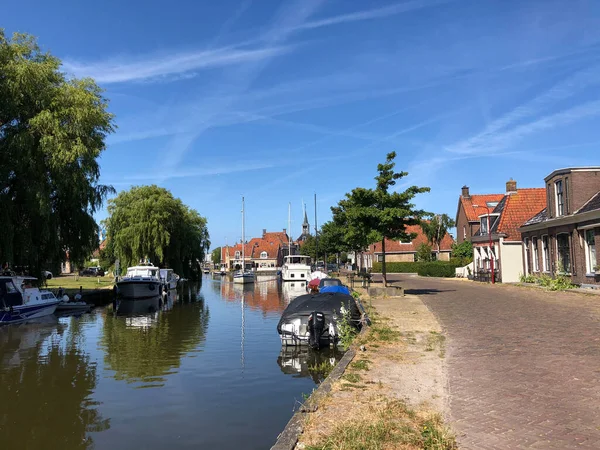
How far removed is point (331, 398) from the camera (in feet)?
24.0

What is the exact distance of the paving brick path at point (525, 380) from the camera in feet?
18.6

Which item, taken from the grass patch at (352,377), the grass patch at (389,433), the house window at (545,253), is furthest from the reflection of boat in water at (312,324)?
the house window at (545,253)

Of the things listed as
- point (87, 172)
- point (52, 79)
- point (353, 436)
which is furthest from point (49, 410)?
point (52, 79)

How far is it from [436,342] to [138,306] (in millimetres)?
24103

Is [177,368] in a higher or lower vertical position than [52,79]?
lower

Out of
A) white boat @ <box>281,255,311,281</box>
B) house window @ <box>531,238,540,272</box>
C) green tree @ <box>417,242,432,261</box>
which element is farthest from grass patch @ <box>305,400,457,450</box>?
green tree @ <box>417,242,432,261</box>

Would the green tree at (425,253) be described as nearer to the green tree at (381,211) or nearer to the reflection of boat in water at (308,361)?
the green tree at (381,211)

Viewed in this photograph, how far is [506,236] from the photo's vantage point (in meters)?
37.6

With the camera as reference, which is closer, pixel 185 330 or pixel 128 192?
pixel 185 330

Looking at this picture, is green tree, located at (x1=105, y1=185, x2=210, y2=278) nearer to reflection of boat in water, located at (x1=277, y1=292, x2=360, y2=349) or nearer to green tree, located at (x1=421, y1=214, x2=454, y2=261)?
reflection of boat in water, located at (x1=277, y1=292, x2=360, y2=349)

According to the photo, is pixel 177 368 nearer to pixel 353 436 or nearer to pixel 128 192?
pixel 353 436

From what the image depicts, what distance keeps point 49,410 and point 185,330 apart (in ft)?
35.3

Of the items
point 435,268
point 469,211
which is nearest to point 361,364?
point 435,268

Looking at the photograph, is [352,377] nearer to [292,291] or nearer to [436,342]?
[436,342]
